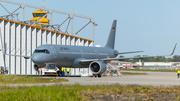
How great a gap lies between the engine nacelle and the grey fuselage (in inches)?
91.7

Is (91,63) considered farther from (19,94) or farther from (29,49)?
(19,94)

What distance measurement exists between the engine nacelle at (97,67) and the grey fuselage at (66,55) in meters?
2.33

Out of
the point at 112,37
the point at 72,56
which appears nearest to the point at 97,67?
the point at 72,56

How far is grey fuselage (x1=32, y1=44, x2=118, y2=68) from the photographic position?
37812 mm

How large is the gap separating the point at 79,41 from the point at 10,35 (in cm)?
1718

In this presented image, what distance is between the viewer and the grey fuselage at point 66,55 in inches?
1489

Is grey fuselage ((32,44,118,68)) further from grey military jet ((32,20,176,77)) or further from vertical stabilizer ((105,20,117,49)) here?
vertical stabilizer ((105,20,117,49))

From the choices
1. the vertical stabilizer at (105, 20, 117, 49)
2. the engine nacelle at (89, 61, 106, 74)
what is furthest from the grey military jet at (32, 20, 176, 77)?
the vertical stabilizer at (105, 20, 117, 49)

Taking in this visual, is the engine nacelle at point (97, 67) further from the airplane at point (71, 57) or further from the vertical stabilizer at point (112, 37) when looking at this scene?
the vertical stabilizer at point (112, 37)

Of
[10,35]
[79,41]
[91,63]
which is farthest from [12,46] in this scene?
[79,41]

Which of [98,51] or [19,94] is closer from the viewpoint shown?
[19,94]

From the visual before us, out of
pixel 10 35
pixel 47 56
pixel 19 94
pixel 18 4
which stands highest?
pixel 18 4

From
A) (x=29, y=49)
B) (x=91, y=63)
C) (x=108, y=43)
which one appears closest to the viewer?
(x=91, y=63)

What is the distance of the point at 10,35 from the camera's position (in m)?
45.2
